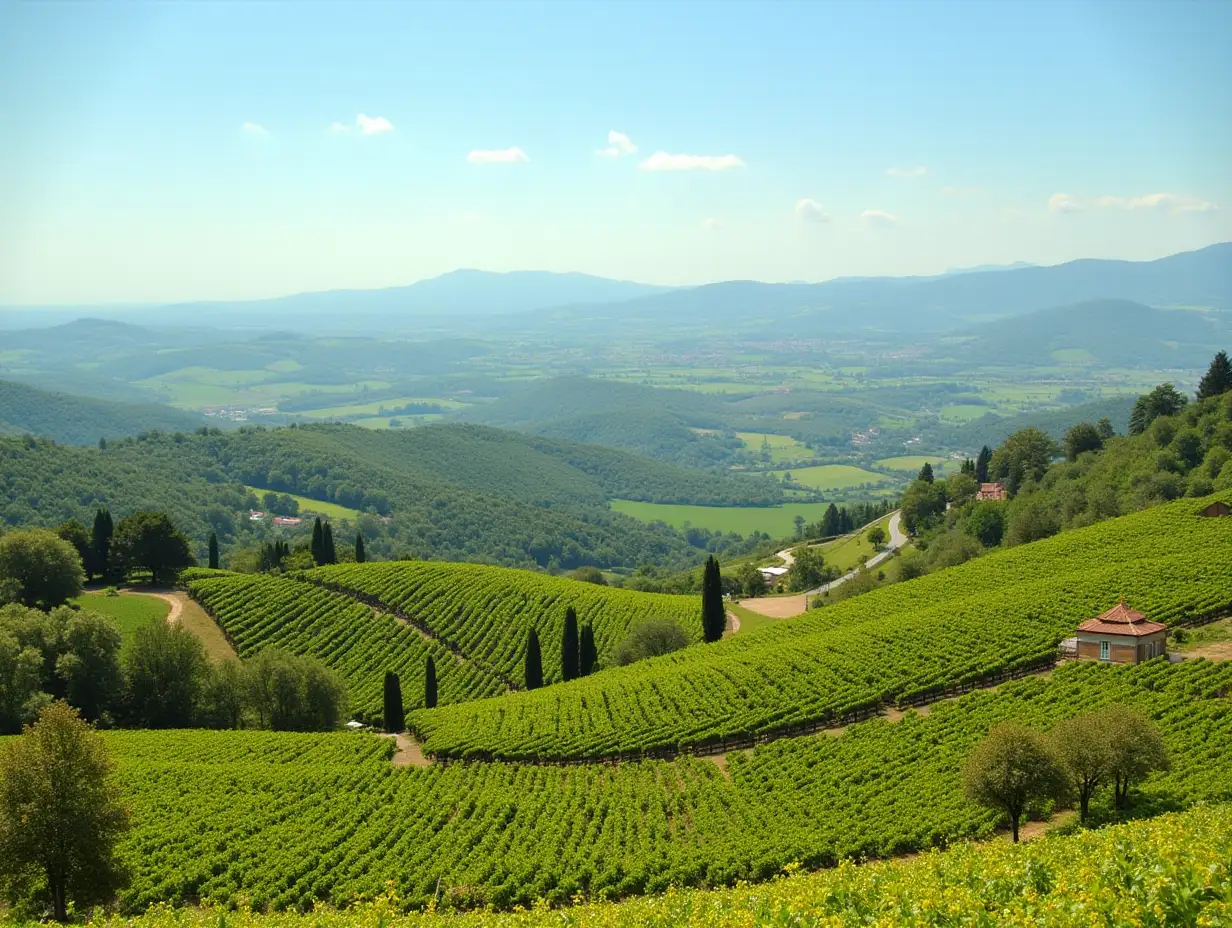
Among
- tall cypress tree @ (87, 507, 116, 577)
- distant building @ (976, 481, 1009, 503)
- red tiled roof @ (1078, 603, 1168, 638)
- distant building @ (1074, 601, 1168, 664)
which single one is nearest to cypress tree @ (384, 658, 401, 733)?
distant building @ (1074, 601, 1168, 664)

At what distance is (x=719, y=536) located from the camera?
616ft

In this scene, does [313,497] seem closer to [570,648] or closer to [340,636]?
[340,636]

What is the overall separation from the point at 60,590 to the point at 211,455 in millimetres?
116975

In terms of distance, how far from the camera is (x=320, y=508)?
164000 mm

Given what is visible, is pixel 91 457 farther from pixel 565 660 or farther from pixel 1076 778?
pixel 1076 778

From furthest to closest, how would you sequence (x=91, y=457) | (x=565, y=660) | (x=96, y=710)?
1. (x=91, y=457)
2. (x=565, y=660)
3. (x=96, y=710)

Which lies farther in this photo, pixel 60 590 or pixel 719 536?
pixel 719 536

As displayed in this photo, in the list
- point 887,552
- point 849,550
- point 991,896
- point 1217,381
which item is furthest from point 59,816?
point 1217,381

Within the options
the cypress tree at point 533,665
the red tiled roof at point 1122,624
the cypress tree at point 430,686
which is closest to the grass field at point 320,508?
the cypress tree at point 533,665

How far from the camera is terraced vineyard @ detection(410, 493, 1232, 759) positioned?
1580 inches

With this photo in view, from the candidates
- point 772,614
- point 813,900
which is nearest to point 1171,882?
point 813,900

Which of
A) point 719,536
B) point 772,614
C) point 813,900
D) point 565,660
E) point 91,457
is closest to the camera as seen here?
point 813,900

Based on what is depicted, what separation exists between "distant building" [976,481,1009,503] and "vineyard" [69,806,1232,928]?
275 feet

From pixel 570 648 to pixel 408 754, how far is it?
17006mm
